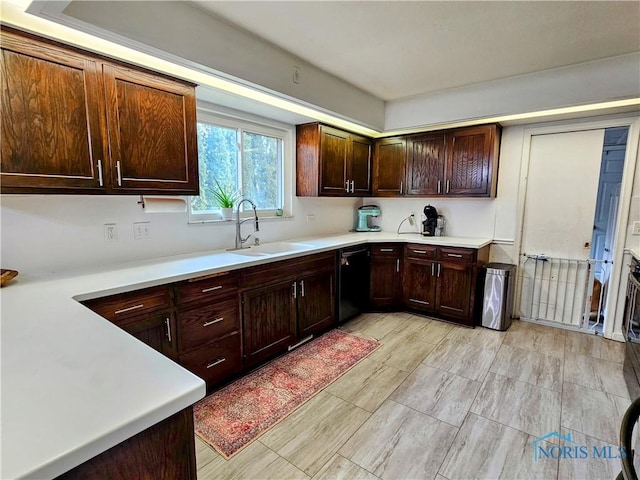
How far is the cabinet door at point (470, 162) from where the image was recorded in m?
3.45

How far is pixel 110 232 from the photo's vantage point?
2.18 m

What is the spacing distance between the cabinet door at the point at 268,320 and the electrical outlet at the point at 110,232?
38.2 inches

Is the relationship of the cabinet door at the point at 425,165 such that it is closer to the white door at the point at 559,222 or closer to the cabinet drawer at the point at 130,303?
the white door at the point at 559,222

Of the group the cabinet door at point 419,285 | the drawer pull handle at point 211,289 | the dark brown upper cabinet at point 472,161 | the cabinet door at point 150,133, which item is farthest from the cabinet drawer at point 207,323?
the dark brown upper cabinet at point 472,161

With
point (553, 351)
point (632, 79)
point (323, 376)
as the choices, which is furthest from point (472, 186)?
point (323, 376)

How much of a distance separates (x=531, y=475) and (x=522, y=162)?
3.09 meters

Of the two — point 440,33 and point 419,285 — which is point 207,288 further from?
point 419,285

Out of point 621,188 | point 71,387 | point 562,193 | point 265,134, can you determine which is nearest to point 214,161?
point 265,134

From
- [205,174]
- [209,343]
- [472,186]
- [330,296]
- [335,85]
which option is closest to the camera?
[209,343]

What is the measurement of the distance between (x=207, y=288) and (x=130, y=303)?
48cm

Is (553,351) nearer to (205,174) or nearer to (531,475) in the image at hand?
(531,475)

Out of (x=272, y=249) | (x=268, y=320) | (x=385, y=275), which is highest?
(x=272, y=249)

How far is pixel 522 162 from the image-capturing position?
3.57 metres

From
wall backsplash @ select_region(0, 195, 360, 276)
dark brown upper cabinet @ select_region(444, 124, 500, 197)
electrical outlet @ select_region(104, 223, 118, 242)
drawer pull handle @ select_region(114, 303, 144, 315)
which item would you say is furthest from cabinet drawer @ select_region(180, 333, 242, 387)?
dark brown upper cabinet @ select_region(444, 124, 500, 197)
